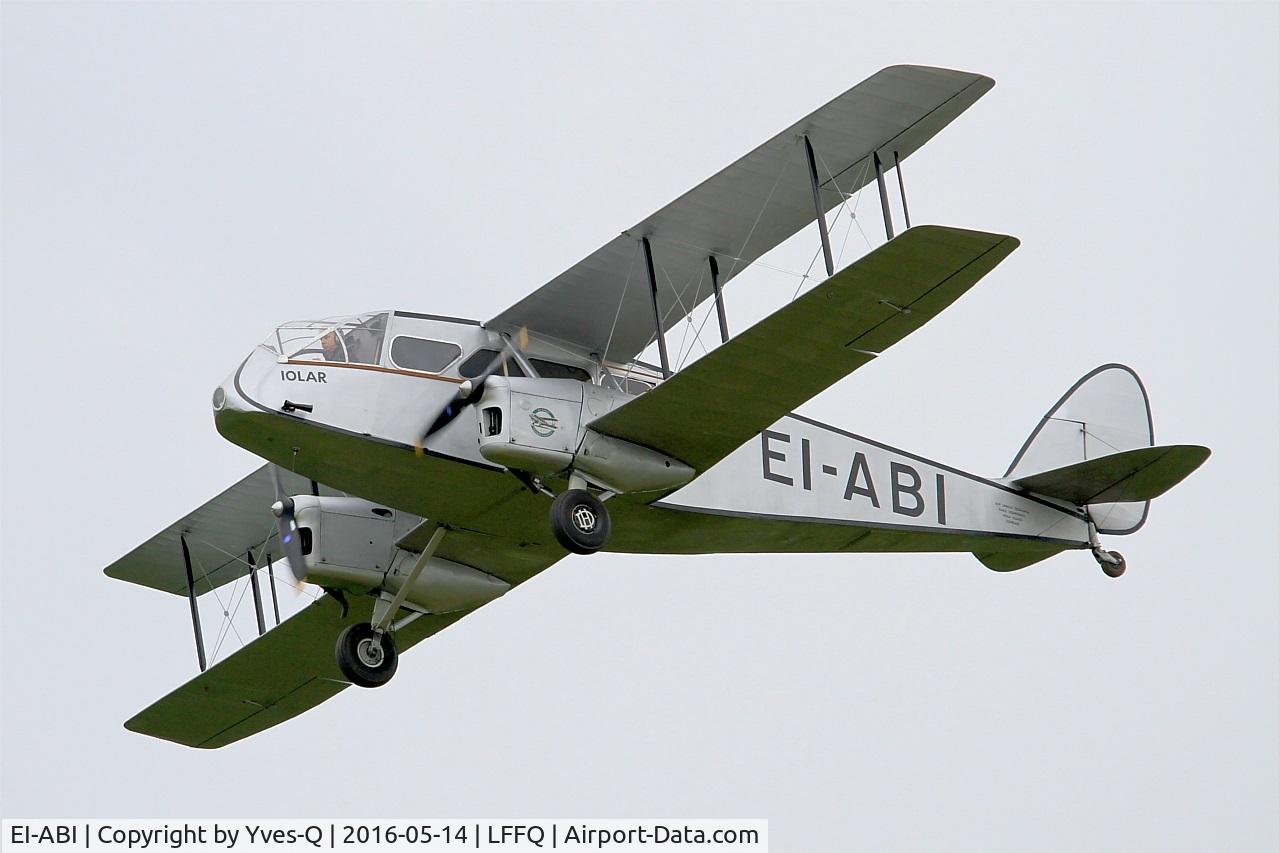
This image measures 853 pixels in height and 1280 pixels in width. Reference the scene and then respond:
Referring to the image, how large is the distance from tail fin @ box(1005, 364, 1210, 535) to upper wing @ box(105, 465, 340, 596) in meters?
8.56

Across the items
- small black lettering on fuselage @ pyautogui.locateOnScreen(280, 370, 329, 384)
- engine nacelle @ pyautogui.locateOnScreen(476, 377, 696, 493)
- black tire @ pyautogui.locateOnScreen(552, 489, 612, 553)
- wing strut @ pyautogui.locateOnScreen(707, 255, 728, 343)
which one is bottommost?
black tire @ pyautogui.locateOnScreen(552, 489, 612, 553)

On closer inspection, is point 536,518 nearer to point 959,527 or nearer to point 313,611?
point 313,611

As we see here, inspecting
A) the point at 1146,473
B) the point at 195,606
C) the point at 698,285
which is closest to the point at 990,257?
the point at 698,285

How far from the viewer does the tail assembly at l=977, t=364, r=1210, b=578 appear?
75.0 feet

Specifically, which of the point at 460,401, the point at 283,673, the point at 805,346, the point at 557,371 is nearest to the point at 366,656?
the point at 283,673

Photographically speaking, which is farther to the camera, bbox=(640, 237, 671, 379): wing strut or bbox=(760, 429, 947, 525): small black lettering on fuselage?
bbox=(760, 429, 947, 525): small black lettering on fuselage

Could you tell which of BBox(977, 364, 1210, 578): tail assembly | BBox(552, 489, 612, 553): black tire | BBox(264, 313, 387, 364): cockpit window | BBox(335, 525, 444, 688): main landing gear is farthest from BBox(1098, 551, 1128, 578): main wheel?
BBox(264, 313, 387, 364): cockpit window

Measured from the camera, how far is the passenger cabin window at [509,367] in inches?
812

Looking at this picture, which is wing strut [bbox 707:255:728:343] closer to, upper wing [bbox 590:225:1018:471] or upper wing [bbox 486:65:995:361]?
upper wing [bbox 486:65:995:361]

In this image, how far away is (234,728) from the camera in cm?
2580

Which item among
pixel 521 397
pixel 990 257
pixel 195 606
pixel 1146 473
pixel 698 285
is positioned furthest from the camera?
pixel 195 606

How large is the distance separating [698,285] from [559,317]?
154 centimetres

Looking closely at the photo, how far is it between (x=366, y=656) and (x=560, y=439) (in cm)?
360

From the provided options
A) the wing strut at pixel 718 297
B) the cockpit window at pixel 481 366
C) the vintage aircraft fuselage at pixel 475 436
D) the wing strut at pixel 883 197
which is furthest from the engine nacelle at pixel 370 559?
the wing strut at pixel 883 197
